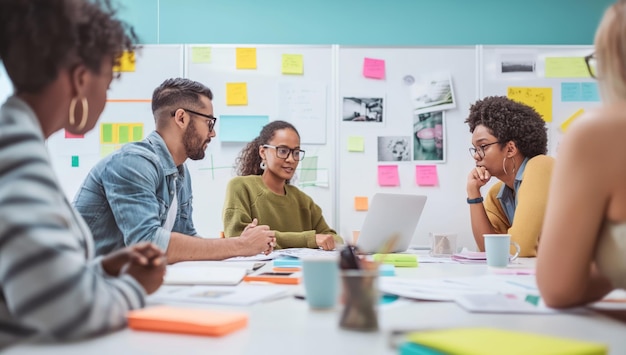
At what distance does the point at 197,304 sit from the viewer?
967 millimetres

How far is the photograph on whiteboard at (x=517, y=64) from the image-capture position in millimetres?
3318

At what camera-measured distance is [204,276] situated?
1241 mm

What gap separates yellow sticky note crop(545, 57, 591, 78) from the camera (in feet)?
10.9

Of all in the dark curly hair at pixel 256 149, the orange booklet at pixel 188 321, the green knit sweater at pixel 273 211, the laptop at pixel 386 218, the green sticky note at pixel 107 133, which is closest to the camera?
the orange booklet at pixel 188 321

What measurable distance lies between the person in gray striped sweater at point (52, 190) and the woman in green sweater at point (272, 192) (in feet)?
5.16

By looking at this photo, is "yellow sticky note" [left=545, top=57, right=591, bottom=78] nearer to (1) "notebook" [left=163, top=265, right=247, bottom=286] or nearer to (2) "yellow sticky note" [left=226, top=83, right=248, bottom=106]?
(2) "yellow sticky note" [left=226, top=83, right=248, bottom=106]

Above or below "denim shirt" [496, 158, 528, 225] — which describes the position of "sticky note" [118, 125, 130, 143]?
above

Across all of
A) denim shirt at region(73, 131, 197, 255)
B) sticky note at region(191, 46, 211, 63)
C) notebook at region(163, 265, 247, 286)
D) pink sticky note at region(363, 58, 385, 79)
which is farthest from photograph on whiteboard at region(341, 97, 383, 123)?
notebook at region(163, 265, 247, 286)

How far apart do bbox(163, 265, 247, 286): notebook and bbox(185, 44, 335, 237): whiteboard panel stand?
195 cm

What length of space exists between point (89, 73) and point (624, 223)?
2.90 ft

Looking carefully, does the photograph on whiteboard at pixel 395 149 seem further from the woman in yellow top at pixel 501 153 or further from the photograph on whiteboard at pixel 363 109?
the woman in yellow top at pixel 501 153

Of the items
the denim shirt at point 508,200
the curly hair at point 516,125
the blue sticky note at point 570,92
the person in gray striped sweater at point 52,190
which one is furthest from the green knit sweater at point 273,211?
the blue sticky note at point 570,92

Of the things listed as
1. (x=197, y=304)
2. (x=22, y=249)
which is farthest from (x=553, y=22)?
(x=22, y=249)

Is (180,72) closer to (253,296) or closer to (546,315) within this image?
(253,296)
